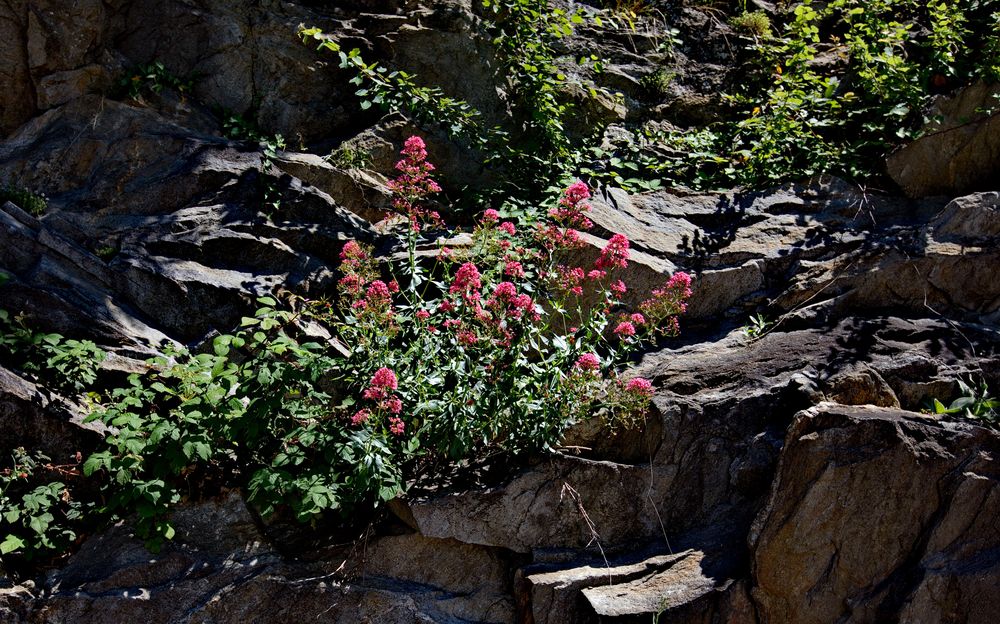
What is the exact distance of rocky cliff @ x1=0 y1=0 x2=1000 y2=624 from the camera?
4.10 meters

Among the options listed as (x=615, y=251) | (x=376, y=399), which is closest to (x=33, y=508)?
(x=376, y=399)

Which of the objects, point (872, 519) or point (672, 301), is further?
point (672, 301)

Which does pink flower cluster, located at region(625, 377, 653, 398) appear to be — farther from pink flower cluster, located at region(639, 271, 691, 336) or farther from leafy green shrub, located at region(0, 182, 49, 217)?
leafy green shrub, located at region(0, 182, 49, 217)

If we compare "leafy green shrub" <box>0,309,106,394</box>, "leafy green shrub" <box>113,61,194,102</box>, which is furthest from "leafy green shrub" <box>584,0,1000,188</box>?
"leafy green shrub" <box>0,309,106,394</box>

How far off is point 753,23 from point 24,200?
6430 mm

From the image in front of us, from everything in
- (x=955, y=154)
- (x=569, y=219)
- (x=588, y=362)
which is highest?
(x=955, y=154)

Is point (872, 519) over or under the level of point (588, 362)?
under

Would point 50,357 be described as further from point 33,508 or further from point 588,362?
point 588,362

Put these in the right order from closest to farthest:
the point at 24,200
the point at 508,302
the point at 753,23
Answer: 1. the point at 508,302
2. the point at 24,200
3. the point at 753,23

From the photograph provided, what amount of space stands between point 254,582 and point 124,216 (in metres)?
2.98

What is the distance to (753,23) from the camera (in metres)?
7.84

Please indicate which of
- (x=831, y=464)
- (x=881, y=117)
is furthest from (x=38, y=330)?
(x=881, y=117)

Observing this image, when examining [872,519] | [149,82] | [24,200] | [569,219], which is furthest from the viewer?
[149,82]

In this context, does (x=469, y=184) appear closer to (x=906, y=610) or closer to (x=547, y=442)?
(x=547, y=442)
